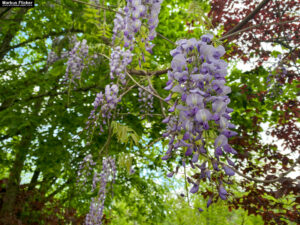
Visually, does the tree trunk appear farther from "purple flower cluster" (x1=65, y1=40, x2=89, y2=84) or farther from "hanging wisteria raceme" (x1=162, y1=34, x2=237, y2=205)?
"hanging wisteria raceme" (x1=162, y1=34, x2=237, y2=205)

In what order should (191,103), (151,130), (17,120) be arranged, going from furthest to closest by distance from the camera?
(151,130) < (17,120) < (191,103)

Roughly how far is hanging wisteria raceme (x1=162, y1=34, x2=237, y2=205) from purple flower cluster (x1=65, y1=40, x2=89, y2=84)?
2707mm

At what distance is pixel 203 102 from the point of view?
44.5 inches

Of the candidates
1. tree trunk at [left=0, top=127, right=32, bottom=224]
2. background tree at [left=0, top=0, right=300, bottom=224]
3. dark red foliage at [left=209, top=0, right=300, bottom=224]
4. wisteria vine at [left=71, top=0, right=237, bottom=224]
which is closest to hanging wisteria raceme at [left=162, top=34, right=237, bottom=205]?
wisteria vine at [left=71, top=0, right=237, bottom=224]

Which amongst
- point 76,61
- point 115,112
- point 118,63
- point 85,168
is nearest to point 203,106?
point 118,63

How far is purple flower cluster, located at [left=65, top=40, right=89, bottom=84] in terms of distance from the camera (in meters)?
3.59

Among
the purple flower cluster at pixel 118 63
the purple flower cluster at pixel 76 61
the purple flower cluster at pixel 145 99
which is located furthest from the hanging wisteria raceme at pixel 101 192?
the purple flower cluster at pixel 76 61

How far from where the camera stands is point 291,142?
12.7ft

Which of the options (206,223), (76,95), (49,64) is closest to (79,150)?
(76,95)

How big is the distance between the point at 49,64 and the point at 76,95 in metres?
0.89

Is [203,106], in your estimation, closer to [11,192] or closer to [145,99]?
[145,99]

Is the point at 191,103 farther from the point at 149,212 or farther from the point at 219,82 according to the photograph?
the point at 149,212

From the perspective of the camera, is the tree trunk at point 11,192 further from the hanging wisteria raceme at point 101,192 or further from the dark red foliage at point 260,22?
the dark red foliage at point 260,22

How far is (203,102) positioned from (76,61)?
300 centimetres
